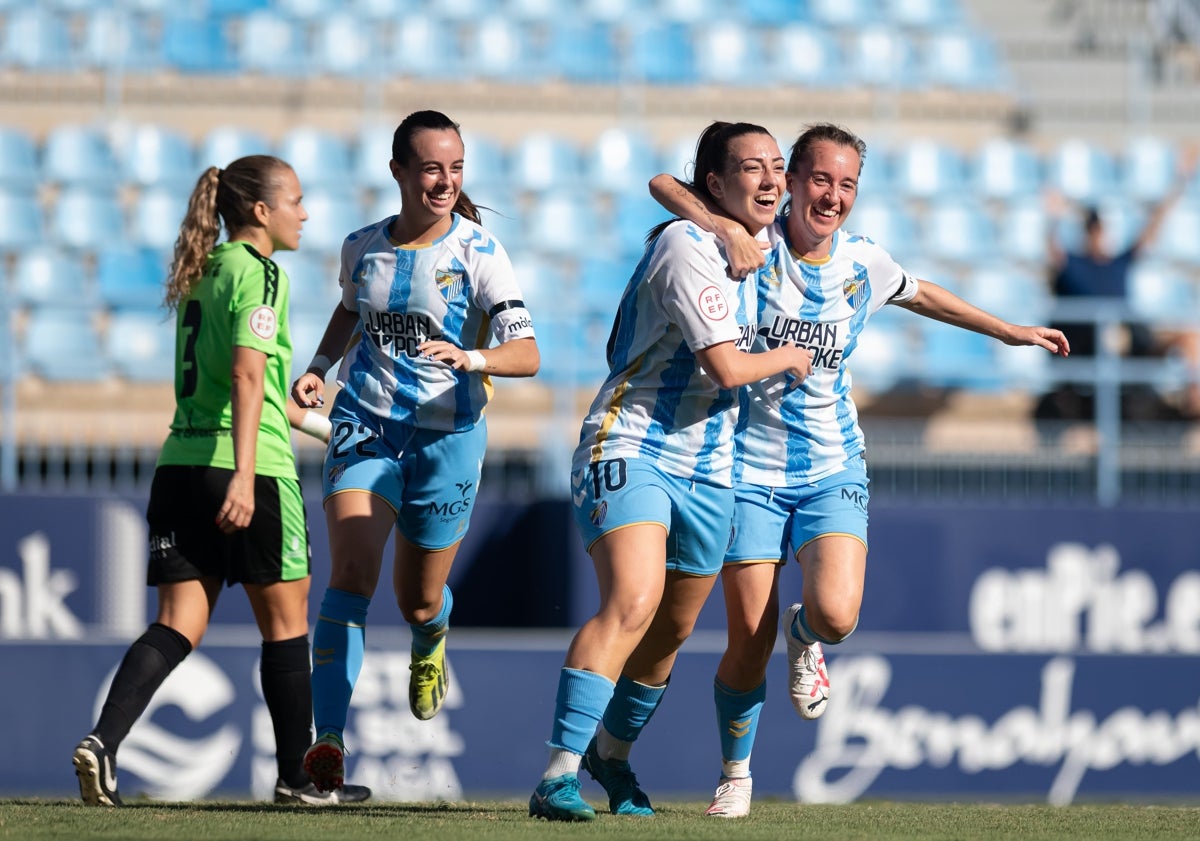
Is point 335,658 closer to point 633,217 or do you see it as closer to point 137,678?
point 137,678

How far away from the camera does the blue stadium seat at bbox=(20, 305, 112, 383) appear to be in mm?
9758

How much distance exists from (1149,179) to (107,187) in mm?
8736

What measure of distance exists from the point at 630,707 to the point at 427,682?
2.86 feet

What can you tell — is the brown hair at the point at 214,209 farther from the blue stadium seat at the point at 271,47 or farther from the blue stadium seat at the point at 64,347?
the blue stadium seat at the point at 271,47

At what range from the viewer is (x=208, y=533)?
520 centimetres

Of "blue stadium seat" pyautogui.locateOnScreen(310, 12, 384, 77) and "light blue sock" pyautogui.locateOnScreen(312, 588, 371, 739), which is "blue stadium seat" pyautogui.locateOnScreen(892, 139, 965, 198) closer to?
"blue stadium seat" pyautogui.locateOnScreen(310, 12, 384, 77)

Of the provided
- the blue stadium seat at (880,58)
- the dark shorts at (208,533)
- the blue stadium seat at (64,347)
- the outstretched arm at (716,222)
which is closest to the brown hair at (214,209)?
the dark shorts at (208,533)

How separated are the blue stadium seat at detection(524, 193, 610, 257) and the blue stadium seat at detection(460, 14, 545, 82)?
2.35 meters

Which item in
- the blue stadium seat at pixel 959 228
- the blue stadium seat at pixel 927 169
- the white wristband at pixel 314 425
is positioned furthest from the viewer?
the blue stadium seat at pixel 927 169

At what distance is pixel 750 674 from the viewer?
532 centimetres

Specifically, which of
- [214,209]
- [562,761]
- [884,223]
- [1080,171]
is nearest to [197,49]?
[884,223]

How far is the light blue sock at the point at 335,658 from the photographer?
17.2 feet

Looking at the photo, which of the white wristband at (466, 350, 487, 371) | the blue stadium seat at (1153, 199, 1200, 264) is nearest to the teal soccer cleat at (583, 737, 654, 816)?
the white wristband at (466, 350, 487, 371)

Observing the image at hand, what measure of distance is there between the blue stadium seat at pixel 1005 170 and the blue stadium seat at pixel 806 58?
165 cm
